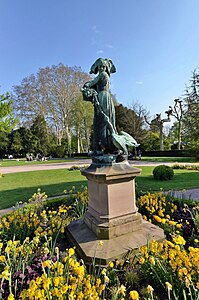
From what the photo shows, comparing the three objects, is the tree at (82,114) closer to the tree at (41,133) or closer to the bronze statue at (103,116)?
the tree at (41,133)

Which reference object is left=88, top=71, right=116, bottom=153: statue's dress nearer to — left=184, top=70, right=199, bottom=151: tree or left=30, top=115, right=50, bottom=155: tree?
left=184, top=70, right=199, bottom=151: tree

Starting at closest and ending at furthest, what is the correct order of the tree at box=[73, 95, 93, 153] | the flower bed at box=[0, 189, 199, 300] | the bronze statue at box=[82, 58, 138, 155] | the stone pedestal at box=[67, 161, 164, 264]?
the flower bed at box=[0, 189, 199, 300]
the stone pedestal at box=[67, 161, 164, 264]
the bronze statue at box=[82, 58, 138, 155]
the tree at box=[73, 95, 93, 153]

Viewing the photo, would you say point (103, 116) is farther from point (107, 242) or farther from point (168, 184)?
point (168, 184)

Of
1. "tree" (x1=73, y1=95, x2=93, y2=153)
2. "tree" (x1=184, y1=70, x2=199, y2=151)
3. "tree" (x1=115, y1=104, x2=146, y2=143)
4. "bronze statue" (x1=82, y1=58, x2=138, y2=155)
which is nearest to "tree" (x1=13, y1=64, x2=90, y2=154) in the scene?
"tree" (x1=73, y1=95, x2=93, y2=153)

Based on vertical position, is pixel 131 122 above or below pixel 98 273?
above

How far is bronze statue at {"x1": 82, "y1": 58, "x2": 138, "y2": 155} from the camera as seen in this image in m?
3.06

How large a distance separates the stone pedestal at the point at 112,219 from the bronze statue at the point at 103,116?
0.34m

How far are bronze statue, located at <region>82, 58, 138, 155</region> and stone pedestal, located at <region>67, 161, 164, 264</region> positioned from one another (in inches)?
13.4

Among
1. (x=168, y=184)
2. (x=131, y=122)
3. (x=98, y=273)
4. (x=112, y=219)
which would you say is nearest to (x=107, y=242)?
(x=112, y=219)

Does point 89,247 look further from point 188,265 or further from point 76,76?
point 76,76

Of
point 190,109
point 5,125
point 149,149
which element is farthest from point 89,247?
point 149,149

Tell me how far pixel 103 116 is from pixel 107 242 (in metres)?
1.97

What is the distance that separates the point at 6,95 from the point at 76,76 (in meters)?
22.0

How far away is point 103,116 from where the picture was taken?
3.08 m
